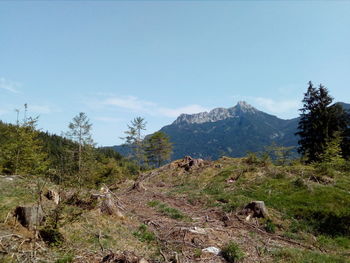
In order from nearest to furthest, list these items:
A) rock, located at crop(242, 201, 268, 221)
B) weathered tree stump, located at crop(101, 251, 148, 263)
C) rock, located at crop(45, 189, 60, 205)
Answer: weathered tree stump, located at crop(101, 251, 148, 263)
rock, located at crop(45, 189, 60, 205)
rock, located at crop(242, 201, 268, 221)

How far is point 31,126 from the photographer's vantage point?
92.7ft

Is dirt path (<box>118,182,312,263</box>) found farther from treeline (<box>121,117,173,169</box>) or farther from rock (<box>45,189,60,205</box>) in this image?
treeline (<box>121,117,173,169</box>)

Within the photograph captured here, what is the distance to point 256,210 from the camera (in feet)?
39.5

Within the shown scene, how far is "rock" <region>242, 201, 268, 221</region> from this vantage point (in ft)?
38.9

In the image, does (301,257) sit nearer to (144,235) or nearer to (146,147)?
(144,235)

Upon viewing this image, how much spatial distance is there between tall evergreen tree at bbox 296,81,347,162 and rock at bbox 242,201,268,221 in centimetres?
2323

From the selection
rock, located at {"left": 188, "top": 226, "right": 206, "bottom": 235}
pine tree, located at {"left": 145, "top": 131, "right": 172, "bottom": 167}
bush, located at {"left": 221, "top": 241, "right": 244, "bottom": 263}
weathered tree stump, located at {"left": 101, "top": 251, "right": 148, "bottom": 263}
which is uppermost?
pine tree, located at {"left": 145, "top": 131, "right": 172, "bottom": 167}

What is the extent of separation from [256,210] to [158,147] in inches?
1792

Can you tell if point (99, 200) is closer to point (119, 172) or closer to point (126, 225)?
point (126, 225)

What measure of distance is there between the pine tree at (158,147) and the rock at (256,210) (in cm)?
4437

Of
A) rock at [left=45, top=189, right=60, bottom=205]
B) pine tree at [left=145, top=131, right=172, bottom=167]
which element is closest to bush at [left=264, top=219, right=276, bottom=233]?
rock at [left=45, top=189, right=60, bottom=205]

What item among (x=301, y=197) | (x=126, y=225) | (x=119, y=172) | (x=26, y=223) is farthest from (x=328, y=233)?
(x=119, y=172)

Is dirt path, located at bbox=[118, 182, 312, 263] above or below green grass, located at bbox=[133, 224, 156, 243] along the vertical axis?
below

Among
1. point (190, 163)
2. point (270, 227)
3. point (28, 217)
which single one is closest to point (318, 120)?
point (190, 163)
